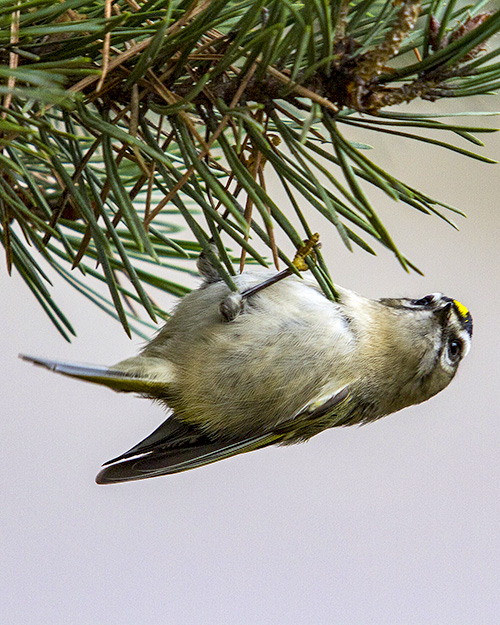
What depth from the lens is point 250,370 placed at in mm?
645

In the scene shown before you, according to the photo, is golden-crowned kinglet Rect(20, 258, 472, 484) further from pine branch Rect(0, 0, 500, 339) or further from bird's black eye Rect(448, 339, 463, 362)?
pine branch Rect(0, 0, 500, 339)

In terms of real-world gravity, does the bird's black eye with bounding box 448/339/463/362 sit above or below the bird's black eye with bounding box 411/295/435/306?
below

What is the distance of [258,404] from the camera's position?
2.15ft

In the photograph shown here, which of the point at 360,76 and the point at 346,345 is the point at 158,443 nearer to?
the point at 346,345

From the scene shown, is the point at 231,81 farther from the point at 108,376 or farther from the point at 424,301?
the point at 424,301

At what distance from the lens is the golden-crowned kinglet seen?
0.65 metres

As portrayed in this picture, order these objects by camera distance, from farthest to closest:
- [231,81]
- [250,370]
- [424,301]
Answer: [424,301] → [250,370] → [231,81]

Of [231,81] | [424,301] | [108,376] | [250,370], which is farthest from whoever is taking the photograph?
[424,301]

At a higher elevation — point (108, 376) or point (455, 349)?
point (108, 376)

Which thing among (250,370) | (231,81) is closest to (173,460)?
(250,370)

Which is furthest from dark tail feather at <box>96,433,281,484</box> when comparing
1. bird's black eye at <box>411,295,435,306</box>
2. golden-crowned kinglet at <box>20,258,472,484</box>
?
bird's black eye at <box>411,295,435,306</box>

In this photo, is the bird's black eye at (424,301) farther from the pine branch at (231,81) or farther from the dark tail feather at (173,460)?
the pine branch at (231,81)

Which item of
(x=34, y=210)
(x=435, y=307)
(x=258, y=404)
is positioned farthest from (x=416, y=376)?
(x=34, y=210)

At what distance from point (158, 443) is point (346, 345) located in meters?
0.21
